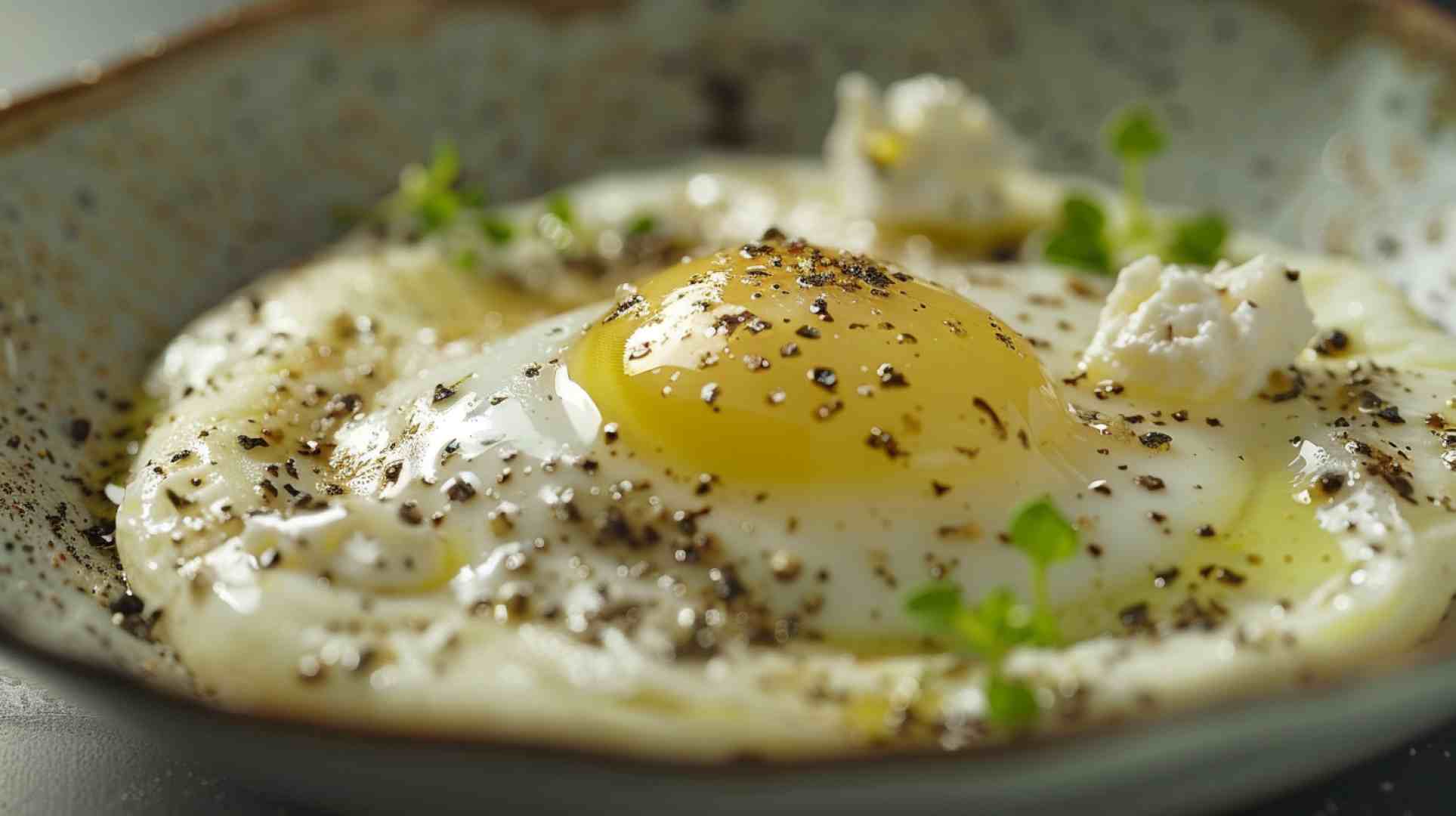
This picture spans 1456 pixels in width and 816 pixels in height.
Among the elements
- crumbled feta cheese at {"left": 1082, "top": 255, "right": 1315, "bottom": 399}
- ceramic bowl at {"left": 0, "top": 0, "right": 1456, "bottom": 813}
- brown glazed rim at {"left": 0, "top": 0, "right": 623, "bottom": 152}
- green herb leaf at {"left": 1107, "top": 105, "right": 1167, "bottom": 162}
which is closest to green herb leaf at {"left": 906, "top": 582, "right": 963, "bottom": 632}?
ceramic bowl at {"left": 0, "top": 0, "right": 1456, "bottom": 813}

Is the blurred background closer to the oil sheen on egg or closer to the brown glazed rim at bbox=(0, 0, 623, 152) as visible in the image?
the brown glazed rim at bbox=(0, 0, 623, 152)

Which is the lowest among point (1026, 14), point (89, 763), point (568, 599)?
point (89, 763)

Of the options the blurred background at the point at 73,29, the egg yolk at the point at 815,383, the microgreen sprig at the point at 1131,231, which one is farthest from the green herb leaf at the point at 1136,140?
the blurred background at the point at 73,29

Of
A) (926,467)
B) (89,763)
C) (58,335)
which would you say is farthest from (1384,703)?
(58,335)

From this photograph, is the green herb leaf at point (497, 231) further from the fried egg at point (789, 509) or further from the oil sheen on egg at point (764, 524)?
the oil sheen on egg at point (764, 524)

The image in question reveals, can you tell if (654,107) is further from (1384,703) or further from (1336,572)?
(1384,703)

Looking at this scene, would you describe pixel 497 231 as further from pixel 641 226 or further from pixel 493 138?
pixel 493 138
